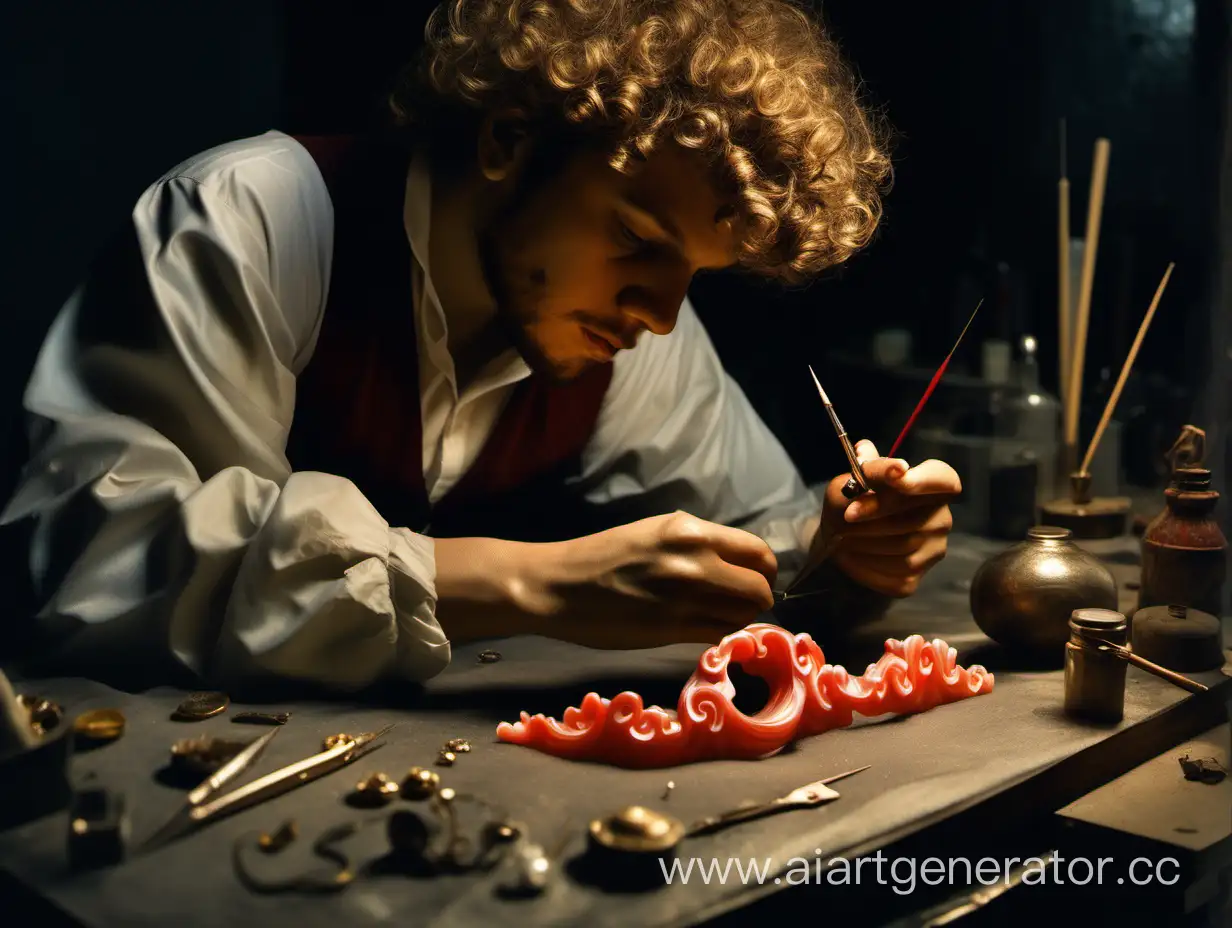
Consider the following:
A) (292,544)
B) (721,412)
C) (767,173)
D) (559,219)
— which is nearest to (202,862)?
(292,544)

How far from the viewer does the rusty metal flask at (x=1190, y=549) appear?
2006 millimetres


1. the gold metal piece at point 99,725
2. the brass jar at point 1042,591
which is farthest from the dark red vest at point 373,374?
the brass jar at point 1042,591

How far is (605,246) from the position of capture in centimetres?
180

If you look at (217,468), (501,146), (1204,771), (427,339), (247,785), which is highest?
(501,146)

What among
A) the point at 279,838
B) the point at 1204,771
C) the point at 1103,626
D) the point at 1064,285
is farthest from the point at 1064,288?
the point at 279,838

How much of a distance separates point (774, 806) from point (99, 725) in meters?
0.78

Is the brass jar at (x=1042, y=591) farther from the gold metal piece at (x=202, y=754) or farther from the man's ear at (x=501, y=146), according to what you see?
the gold metal piece at (x=202, y=754)

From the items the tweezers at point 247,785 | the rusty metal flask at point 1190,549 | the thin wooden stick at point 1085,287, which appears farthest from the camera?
the thin wooden stick at point 1085,287

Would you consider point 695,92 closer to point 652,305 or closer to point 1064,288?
point 652,305

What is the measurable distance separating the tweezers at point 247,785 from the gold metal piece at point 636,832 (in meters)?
0.36

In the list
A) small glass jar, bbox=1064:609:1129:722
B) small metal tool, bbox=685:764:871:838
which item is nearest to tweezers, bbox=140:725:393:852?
small metal tool, bbox=685:764:871:838

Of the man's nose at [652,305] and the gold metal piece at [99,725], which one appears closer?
the gold metal piece at [99,725]

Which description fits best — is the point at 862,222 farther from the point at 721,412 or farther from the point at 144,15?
the point at 144,15

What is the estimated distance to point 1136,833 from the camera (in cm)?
149
